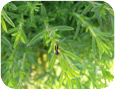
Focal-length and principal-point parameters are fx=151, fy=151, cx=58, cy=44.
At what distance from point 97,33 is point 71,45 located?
396 millimetres

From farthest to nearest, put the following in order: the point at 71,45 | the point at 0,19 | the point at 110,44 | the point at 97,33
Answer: the point at 71,45, the point at 110,44, the point at 97,33, the point at 0,19

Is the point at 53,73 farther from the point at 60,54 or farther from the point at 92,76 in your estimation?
the point at 60,54

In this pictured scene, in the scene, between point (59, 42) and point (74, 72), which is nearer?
point (74, 72)

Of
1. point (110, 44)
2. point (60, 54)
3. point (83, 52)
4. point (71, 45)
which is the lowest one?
point (83, 52)

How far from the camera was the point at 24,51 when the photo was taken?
1114 millimetres

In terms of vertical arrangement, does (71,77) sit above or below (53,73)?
above

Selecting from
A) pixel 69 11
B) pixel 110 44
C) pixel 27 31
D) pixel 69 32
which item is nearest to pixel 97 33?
pixel 110 44

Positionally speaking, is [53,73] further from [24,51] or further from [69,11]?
[69,11]

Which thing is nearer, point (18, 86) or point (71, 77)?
point (71, 77)

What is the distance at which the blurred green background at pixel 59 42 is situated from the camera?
743 mm

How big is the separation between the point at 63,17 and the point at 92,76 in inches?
17.9

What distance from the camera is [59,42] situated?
1000 millimetres

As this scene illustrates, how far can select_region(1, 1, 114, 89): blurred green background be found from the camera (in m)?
0.74

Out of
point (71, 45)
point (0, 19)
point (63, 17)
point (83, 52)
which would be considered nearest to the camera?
point (0, 19)
